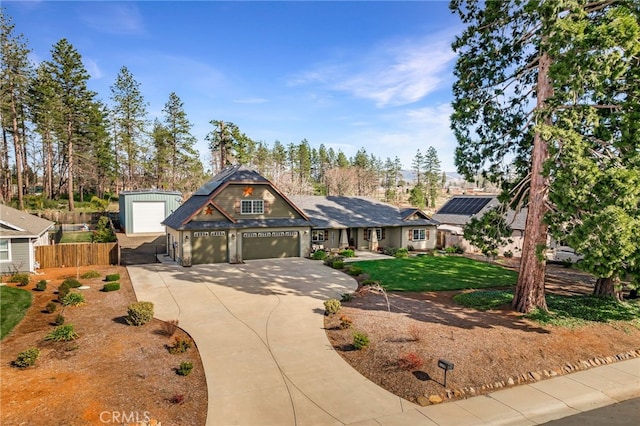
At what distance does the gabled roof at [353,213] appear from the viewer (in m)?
34.5

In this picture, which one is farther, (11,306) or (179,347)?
(11,306)

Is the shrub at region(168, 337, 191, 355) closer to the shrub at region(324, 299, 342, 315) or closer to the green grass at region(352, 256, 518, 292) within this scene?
the shrub at region(324, 299, 342, 315)

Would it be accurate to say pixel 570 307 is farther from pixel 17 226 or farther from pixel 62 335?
pixel 17 226

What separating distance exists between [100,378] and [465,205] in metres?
41.9

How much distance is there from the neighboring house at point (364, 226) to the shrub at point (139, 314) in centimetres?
A: 1894

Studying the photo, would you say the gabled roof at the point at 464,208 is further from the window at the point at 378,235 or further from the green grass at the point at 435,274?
the green grass at the point at 435,274

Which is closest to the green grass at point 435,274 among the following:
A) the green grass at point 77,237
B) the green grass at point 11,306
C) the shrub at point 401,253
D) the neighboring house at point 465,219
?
the shrub at point 401,253

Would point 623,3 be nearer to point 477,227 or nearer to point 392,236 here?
point 477,227

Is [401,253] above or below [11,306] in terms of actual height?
above

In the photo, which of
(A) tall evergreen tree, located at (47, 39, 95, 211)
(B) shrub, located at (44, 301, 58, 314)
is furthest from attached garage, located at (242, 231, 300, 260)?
(A) tall evergreen tree, located at (47, 39, 95, 211)

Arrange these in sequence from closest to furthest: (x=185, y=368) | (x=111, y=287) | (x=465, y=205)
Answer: (x=185, y=368) → (x=111, y=287) → (x=465, y=205)

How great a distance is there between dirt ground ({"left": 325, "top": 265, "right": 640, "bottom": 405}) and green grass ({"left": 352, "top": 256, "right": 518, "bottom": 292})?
15.9ft

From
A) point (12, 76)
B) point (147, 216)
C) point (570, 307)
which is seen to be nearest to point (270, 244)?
point (147, 216)

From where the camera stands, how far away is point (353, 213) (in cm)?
3694
